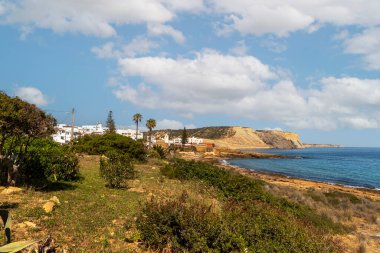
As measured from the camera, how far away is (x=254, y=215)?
1078 centimetres

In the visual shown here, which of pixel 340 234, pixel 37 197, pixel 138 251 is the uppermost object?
pixel 37 197

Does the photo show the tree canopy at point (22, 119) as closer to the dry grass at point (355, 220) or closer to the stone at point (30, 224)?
the stone at point (30, 224)

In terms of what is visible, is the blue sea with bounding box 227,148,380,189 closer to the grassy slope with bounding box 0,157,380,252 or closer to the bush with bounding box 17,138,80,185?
the bush with bounding box 17,138,80,185

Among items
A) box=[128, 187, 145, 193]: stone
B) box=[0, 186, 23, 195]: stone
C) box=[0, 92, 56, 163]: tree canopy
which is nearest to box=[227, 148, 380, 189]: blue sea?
box=[128, 187, 145, 193]: stone

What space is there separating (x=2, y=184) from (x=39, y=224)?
5219mm

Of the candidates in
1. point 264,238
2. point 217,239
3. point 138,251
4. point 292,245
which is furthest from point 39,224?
point 292,245

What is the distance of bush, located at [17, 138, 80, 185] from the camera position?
14.2 meters

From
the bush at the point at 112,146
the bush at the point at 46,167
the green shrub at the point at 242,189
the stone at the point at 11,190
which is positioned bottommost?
the green shrub at the point at 242,189

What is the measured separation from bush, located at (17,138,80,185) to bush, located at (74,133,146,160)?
Answer: 642 inches

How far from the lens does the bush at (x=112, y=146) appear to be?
3406 centimetres

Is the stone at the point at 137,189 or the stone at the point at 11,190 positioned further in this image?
the stone at the point at 137,189

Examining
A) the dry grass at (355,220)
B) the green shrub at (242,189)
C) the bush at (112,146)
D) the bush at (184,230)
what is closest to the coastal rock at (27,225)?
the bush at (184,230)

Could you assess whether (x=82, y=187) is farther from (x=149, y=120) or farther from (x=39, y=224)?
(x=149, y=120)

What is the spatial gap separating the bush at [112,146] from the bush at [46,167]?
16.3 metres
